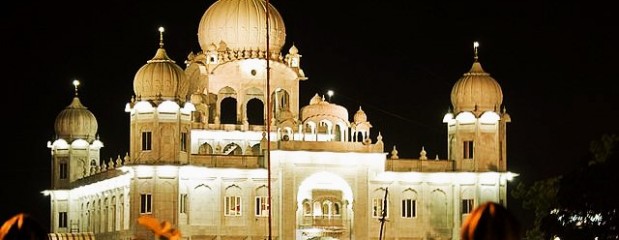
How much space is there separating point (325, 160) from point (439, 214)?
606 centimetres

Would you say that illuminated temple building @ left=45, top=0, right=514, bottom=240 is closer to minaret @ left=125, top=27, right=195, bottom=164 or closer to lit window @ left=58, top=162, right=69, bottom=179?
minaret @ left=125, top=27, right=195, bottom=164

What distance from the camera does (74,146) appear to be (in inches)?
3086

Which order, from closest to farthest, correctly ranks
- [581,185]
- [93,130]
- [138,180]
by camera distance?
[581,185]
[138,180]
[93,130]

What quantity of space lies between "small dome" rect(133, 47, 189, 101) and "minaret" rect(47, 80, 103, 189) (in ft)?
47.0

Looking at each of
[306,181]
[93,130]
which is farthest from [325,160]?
[93,130]

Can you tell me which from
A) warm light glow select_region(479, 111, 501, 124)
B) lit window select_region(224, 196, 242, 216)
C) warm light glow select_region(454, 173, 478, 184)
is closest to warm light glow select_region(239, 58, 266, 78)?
lit window select_region(224, 196, 242, 216)

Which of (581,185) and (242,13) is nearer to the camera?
(581,185)

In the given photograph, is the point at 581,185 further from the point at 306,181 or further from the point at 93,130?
the point at 93,130

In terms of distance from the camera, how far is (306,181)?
66.4 metres

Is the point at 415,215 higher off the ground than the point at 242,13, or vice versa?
the point at 242,13

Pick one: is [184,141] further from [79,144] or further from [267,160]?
[79,144]

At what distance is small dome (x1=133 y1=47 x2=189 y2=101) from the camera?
210 ft

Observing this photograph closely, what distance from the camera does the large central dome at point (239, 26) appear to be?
69.0 meters

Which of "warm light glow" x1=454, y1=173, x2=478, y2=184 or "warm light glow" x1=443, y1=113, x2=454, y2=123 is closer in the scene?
"warm light glow" x1=454, y1=173, x2=478, y2=184
